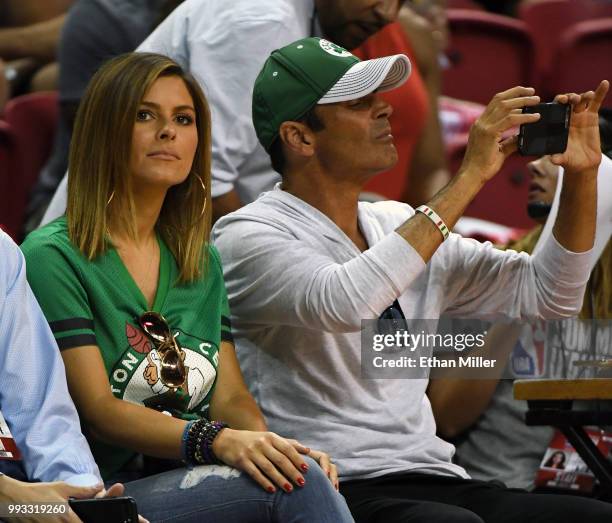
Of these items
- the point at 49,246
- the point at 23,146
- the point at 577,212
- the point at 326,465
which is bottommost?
the point at 23,146

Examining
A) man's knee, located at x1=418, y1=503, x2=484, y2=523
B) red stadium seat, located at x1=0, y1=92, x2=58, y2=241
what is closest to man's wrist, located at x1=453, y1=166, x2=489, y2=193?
man's knee, located at x1=418, y1=503, x2=484, y2=523

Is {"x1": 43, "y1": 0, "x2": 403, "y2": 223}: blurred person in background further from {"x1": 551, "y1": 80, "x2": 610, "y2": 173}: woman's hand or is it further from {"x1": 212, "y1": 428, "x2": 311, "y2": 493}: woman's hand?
{"x1": 212, "y1": 428, "x2": 311, "y2": 493}: woman's hand

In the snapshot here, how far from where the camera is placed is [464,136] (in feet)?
17.9

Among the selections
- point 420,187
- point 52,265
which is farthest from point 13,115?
point 52,265

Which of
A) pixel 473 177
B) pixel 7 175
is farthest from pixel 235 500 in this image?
pixel 7 175

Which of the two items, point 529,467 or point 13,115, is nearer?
point 529,467

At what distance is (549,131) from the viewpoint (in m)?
2.82

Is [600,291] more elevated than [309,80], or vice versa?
[309,80]

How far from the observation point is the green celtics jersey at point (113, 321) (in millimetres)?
2523

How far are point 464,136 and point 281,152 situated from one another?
2.55 metres

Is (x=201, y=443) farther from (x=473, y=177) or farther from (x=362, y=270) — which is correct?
(x=473, y=177)

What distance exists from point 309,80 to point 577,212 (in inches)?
25.0

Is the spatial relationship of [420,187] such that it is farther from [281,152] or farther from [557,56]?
[281,152]

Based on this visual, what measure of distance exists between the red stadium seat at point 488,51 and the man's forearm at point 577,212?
10.5 ft
